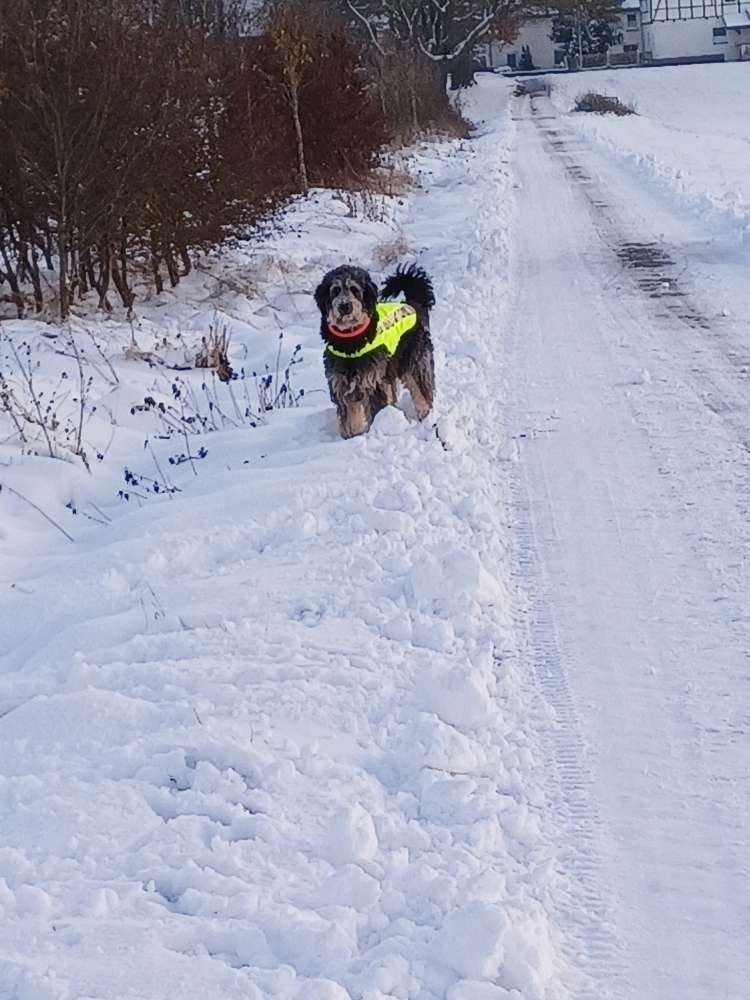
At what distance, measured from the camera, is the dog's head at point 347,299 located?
23.6ft

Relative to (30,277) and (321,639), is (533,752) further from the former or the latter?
(30,277)

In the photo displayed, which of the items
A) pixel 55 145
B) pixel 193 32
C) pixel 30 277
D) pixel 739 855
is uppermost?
pixel 193 32

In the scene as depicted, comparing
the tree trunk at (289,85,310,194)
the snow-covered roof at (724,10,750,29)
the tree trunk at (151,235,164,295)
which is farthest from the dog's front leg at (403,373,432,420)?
the snow-covered roof at (724,10,750,29)

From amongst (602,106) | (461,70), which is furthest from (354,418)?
(461,70)

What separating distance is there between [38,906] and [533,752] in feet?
5.10

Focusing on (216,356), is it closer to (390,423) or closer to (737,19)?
(390,423)

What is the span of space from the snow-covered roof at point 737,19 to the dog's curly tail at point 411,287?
10076cm

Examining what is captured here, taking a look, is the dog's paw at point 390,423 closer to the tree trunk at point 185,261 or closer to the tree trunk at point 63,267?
the tree trunk at point 63,267

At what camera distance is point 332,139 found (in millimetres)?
21828

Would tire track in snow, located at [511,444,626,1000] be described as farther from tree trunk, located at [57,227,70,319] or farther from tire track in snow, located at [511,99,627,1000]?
tree trunk, located at [57,227,70,319]

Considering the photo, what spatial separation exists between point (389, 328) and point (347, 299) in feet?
1.27

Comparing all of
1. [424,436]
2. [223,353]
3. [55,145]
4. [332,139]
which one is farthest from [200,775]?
[332,139]

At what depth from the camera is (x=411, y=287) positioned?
26.1 feet

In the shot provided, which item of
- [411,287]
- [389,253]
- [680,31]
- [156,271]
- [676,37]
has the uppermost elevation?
[680,31]
